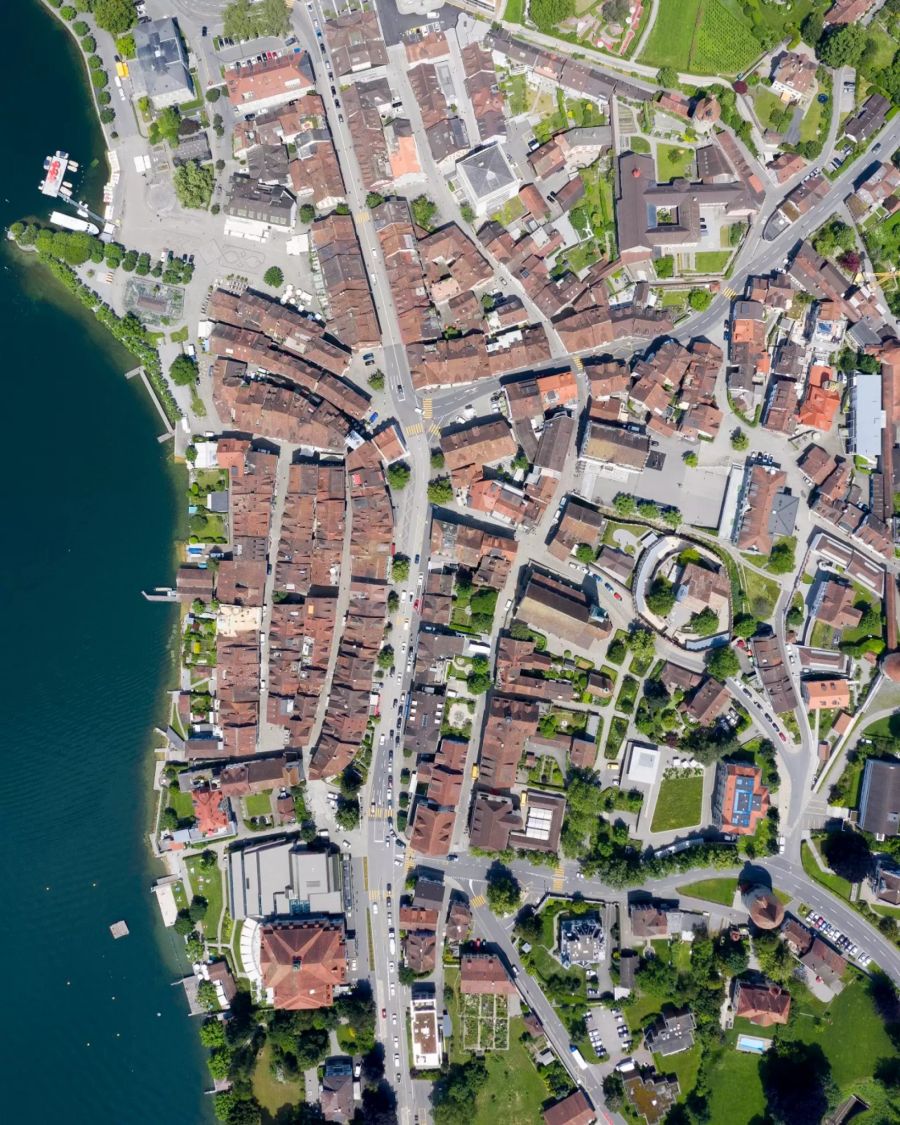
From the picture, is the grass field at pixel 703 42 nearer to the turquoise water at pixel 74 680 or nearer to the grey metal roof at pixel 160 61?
the grey metal roof at pixel 160 61

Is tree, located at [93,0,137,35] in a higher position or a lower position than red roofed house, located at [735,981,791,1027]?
higher

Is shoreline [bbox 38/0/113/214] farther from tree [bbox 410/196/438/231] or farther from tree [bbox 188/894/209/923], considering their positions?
tree [bbox 188/894/209/923]

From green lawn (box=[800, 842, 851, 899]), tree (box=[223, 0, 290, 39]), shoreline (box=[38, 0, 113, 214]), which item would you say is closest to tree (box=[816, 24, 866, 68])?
tree (box=[223, 0, 290, 39])

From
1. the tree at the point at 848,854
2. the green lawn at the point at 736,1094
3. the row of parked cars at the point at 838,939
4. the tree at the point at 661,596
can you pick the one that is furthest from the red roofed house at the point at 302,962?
the tree at the point at 848,854

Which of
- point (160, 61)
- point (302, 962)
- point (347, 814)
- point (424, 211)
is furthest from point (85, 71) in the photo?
point (302, 962)

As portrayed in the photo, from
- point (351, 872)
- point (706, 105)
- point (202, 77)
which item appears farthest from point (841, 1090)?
point (202, 77)

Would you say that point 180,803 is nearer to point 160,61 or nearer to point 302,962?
point 302,962

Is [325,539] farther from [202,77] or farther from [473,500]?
[202,77]
